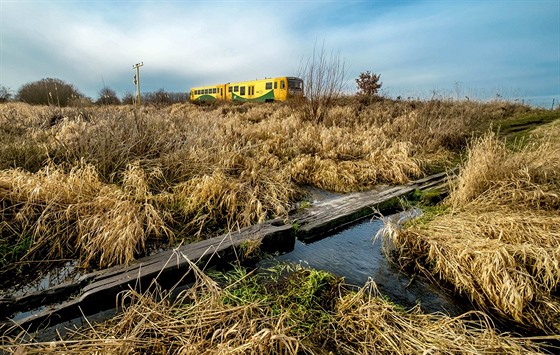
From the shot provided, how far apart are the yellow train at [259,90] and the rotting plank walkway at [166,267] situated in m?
13.4

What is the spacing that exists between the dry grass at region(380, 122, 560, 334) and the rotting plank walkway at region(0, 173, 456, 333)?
3.00ft

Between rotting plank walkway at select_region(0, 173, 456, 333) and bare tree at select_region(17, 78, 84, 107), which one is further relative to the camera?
bare tree at select_region(17, 78, 84, 107)

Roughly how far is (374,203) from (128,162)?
383 cm

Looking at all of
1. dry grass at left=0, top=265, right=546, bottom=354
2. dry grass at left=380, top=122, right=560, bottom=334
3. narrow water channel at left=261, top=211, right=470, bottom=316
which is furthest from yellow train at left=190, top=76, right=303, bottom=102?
A: dry grass at left=0, top=265, right=546, bottom=354

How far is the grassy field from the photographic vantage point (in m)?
1.78

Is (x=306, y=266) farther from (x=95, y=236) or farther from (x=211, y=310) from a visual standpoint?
(x=95, y=236)

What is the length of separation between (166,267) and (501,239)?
3268mm

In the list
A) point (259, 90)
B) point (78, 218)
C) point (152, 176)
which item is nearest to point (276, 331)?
point (78, 218)

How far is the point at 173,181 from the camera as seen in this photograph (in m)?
4.27

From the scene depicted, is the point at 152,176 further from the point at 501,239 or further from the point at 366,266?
the point at 501,239

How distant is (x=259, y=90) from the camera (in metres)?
21.0

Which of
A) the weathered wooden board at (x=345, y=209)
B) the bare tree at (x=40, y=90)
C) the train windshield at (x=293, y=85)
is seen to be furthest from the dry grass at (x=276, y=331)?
the bare tree at (x=40, y=90)

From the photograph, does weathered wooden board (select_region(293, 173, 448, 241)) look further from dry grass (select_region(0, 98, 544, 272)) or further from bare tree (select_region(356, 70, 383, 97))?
bare tree (select_region(356, 70, 383, 97))

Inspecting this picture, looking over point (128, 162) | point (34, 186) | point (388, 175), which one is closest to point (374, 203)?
point (388, 175)
